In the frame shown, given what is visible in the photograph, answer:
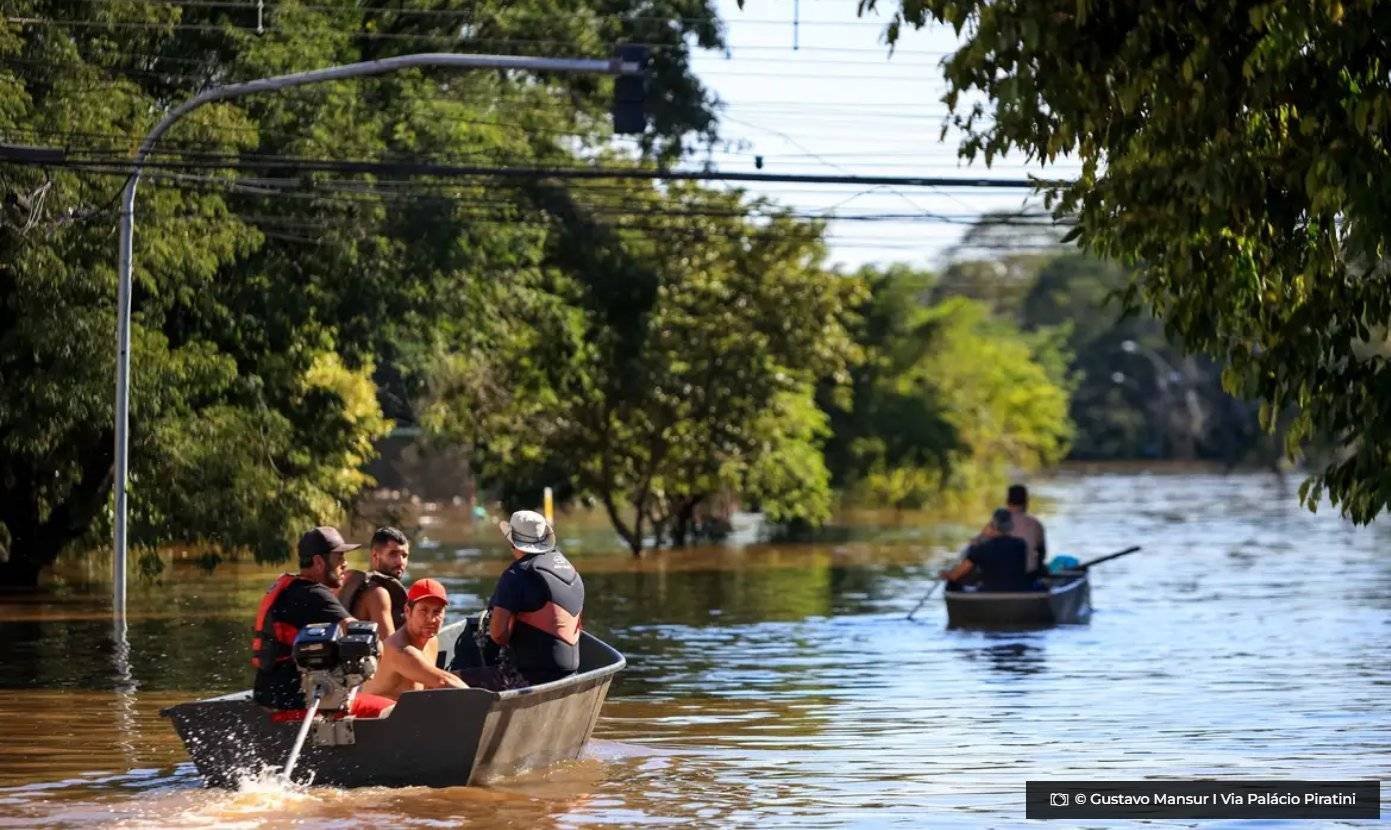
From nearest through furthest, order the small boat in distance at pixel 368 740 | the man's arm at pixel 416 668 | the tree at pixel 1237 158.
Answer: the tree at pixel 1237 158
the small boat in distance at pixel 368 740
the man's arm at pixel 416 668

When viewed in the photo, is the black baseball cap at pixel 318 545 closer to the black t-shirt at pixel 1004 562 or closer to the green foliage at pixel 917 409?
the black t-shirt at pixel 1004 562

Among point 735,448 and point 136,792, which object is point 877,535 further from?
point 136,792

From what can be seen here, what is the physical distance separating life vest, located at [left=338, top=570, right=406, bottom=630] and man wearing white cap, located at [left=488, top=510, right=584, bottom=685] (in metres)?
0.61

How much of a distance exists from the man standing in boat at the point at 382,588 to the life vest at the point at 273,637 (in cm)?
79

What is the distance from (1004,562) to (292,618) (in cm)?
1508

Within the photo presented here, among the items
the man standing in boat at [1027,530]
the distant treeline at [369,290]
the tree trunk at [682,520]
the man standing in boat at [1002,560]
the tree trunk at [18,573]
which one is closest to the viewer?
the man standing in boat at [1002,560]

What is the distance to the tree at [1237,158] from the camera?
11.0 meters

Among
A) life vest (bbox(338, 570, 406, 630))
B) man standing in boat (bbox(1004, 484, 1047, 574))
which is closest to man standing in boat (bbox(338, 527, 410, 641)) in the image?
life vest (bbox(338, 570, 406, 630))

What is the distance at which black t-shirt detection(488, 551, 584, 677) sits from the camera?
1523cm

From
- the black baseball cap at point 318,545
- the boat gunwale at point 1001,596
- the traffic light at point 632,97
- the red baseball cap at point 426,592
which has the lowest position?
the boat gunwale at point 1001,596

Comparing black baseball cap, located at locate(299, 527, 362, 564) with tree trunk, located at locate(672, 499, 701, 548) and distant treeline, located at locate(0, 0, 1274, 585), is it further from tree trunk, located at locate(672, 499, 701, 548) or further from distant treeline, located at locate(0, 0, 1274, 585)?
tree trunk, located at locate(672, 499, 701, 548)

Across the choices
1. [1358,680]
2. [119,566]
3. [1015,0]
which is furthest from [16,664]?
[1015,0]

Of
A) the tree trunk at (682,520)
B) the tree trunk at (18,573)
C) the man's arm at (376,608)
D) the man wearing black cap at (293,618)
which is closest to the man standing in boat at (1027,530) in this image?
the tree trunk at (18,573)

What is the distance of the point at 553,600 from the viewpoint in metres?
15.3
